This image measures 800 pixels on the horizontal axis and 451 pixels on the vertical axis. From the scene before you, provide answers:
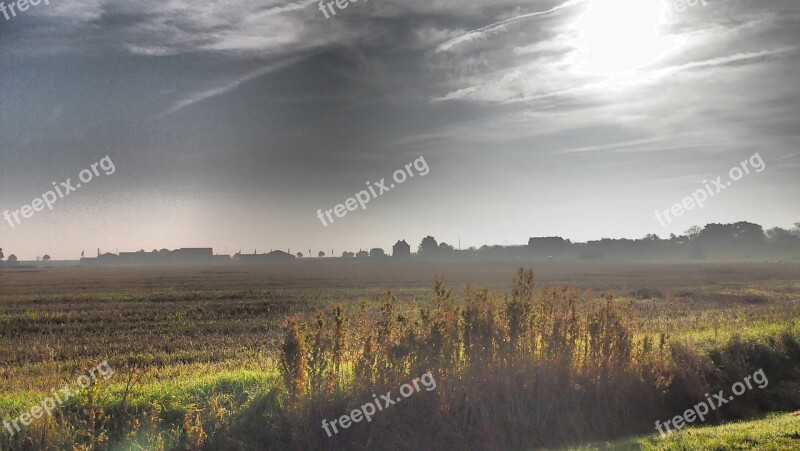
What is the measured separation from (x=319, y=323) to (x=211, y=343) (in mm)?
→ 11295

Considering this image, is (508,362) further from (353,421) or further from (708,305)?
(708,305)

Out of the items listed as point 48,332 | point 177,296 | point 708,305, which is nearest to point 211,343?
point 48,332

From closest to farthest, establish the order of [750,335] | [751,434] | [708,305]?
1. [751,434]
2. [750,335]
3. [708,305]

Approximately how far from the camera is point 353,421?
26.6 ft

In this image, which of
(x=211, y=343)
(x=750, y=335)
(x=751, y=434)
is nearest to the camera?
(x=751, y=434)

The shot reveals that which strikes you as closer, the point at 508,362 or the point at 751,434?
the point at 751,434

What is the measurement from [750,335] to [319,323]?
12107 mm

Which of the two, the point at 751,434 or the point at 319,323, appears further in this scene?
the point at 319,323

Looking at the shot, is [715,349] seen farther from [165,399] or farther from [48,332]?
[48,332]

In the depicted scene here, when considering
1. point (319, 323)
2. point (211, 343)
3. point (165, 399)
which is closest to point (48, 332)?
point (211, 343)

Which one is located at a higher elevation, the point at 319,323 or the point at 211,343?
the point at 319,323

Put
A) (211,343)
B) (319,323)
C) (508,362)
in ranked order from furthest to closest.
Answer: (211,343)
(508,362)
(319,323)

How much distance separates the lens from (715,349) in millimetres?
12812

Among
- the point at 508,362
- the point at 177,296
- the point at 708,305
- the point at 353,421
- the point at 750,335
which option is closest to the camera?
the point at 353,421
